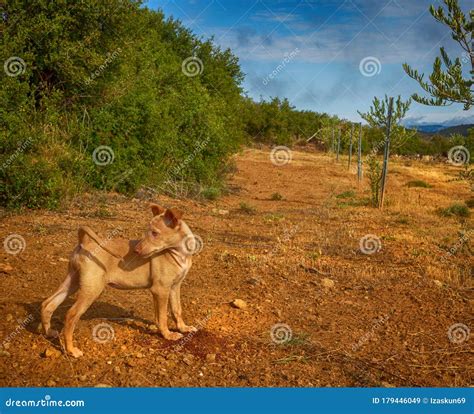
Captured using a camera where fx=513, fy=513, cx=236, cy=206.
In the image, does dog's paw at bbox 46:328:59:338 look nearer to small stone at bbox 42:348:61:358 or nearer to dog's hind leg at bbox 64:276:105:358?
small stone at bbox 42:348:61:358

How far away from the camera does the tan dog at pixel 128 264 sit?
203 inches

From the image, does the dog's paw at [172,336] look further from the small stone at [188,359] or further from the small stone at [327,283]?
the small stone at [327,283]

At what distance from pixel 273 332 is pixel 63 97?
11388 millimetres

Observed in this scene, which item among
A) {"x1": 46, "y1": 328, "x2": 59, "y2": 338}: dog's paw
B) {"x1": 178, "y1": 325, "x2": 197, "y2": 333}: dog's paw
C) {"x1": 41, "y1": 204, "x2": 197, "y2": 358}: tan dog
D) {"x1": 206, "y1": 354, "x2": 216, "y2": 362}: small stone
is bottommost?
{"x1": 206, "y1": 354, "x2": 216, "y2": 362}: small stone

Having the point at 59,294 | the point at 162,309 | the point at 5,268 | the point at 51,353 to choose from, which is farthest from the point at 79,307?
the point at 5,268

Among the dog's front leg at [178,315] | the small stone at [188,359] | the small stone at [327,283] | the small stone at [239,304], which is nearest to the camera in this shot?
the small stone at [188,359]

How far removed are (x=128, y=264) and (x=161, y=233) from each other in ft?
1.69

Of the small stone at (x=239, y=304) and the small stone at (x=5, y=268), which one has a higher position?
the small stone at (x=5, y=268)

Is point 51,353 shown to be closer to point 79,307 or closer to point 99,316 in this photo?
point 79,307

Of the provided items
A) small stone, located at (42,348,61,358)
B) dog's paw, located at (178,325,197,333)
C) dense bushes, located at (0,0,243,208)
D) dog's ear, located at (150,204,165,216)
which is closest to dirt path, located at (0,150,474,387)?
small stone, located at (42,348,61,358)

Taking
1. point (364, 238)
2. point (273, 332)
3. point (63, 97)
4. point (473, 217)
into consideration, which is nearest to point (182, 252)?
point (273, 332)

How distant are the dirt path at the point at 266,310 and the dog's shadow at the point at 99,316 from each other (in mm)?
25

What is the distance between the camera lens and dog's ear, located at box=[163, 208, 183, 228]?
5.14 m

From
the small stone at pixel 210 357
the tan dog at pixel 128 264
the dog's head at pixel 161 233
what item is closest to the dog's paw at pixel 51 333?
the tan dog at pixel 128 264
